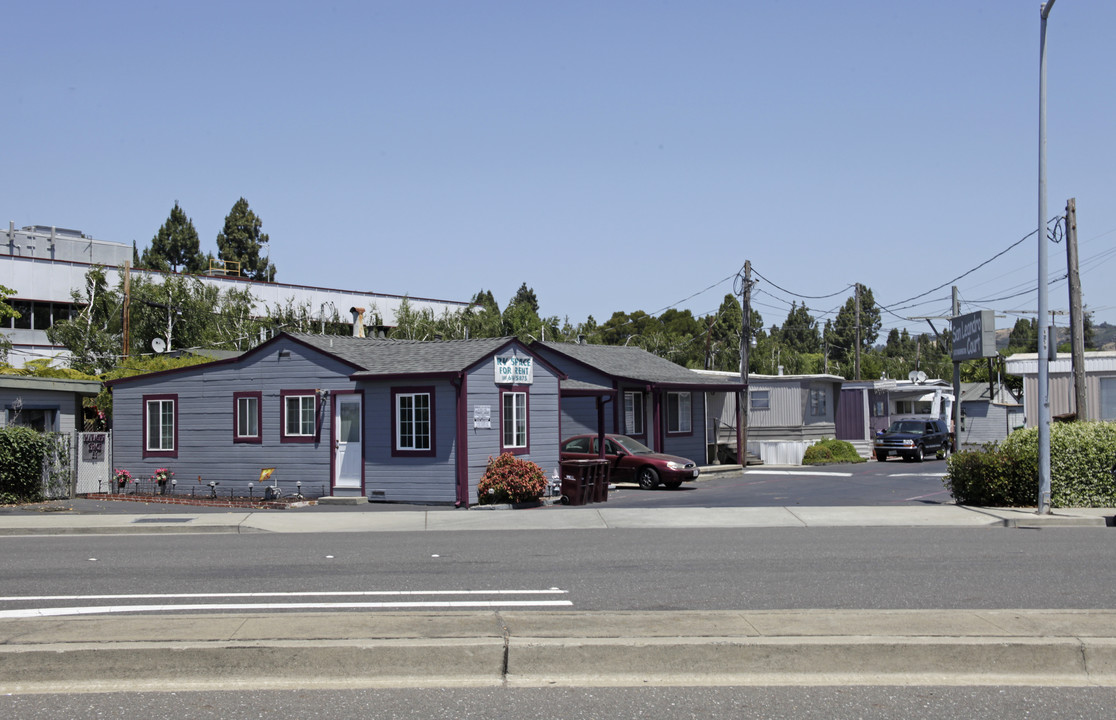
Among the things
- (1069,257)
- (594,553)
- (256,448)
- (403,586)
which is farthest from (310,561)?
(1069,257)

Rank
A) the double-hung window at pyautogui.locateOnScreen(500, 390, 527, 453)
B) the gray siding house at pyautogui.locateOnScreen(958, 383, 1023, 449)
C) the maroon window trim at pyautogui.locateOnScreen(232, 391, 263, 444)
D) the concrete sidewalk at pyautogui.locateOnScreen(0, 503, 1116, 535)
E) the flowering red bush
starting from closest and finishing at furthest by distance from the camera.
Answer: the concrete sidewalk at pyautogui.locateOnScreen(0, 503, 1116, 535) < the flowering red bush < the double-hung window at pyautogui.locateOnScreen(500, 390, 527, 453) < the maroon window trim at pyautogui.locateOnScreen(232, 391, 263, 444) < the gray siding house at pyautogui.locateOnScreen(958, 383, 1023, 449)

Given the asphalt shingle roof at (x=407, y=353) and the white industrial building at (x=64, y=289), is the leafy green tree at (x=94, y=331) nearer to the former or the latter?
the white industrial building at (x=64, y=289)

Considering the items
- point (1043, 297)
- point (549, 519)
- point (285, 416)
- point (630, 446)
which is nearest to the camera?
point (1043, 297)

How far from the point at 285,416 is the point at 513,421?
18.7 feet

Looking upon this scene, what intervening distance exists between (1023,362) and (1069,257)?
32.6 feet

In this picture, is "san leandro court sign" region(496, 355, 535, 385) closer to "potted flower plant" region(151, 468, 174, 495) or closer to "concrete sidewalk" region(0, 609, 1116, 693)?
"potted flower plant" region(151, 468, 174, 495)

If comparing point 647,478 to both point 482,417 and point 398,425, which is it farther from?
point 398,425

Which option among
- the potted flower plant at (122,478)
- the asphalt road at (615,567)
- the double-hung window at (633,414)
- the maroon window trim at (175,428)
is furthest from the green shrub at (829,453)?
the potted flower plant at (122,478)

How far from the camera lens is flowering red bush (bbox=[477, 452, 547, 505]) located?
21906 millimetres

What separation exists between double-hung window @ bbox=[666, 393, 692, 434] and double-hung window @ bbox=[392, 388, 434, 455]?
1341cm

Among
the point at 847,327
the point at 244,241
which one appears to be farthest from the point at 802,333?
the point at 244,241

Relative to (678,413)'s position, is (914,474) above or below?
below

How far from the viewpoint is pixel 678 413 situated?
35.3 metres

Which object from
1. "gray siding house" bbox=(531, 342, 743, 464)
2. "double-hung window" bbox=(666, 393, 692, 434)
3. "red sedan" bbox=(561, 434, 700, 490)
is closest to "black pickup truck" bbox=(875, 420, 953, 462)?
"gray siding house" bbox=(531, 342, 743, 464)
